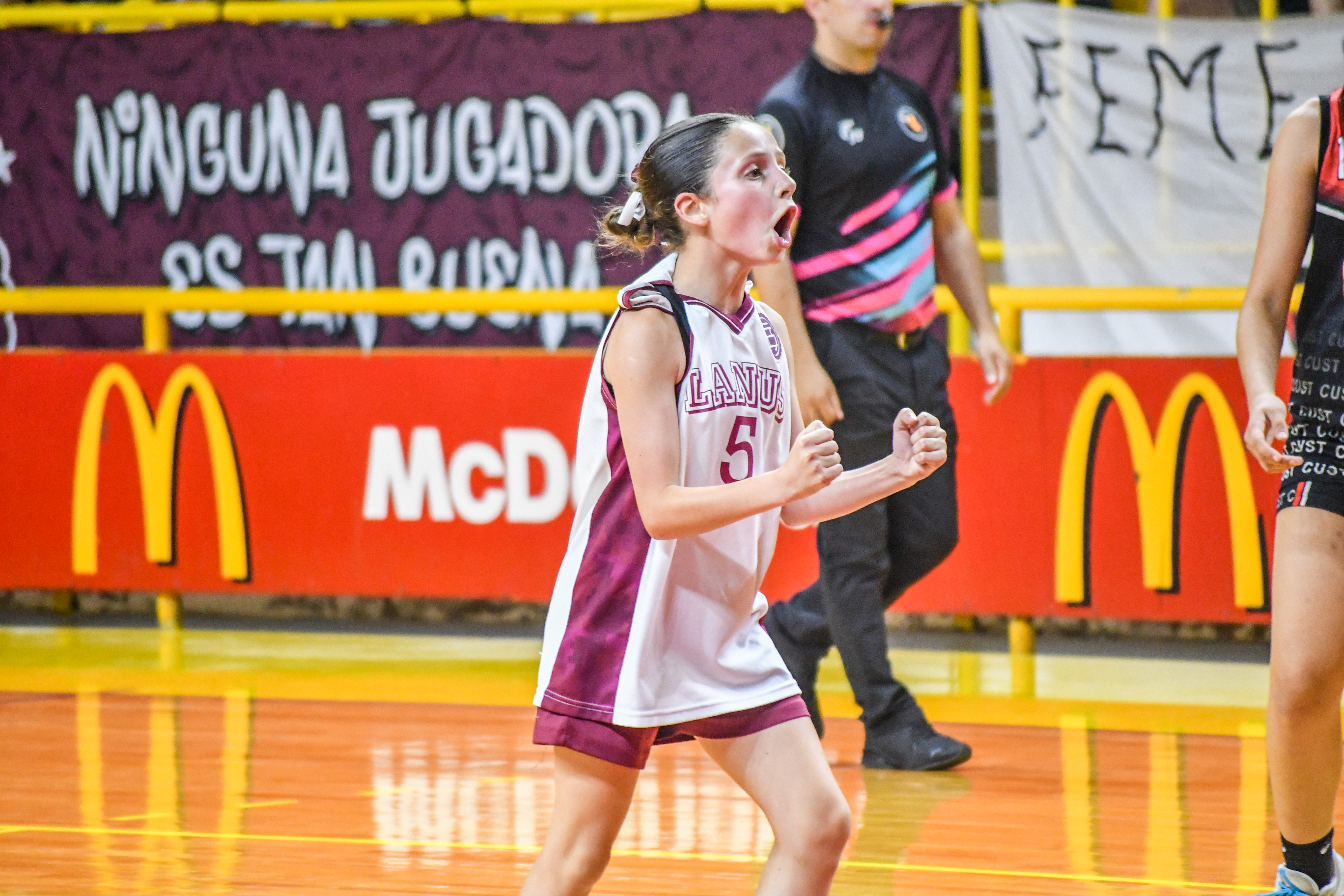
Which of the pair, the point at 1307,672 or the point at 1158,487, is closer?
the point at 1307,672

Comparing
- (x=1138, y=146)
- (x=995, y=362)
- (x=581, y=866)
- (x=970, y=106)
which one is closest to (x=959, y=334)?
(x=970, y=106)

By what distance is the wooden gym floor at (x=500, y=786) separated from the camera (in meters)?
3.99

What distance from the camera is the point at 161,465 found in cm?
755

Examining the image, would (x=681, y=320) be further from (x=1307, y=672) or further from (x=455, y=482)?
(x=455, y=482)

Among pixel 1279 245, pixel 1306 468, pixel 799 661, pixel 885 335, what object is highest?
pixel 1279 245

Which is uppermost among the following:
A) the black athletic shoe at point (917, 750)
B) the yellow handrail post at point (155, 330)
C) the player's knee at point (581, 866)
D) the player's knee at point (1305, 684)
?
the yellow handrail post at point (155, 330)

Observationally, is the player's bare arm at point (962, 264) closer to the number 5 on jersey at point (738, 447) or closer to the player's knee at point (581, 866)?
the number 5 on jersey at point (738, 447)

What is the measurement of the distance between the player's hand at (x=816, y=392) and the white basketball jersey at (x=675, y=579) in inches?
71.2

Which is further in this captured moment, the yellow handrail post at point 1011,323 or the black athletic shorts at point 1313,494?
the yellow handrail post at point 1011,323

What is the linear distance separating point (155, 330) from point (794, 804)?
5628 mm

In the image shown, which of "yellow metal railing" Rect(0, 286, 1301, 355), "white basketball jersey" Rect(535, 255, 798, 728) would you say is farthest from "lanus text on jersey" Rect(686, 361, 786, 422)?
"yellow metal railing" Rect(0, 286, 1301, 355)

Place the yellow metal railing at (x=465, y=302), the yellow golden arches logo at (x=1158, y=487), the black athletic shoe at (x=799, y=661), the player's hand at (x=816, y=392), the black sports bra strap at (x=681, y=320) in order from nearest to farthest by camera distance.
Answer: the black sports bra strap at (x=681, y=320) < the player's hand at (x=816, y=392) < the black athletic shoe at (x=799, y=661) < the yellow golden arches logo at (x=1158, y=487) < the yellow metal railing at (x=465, y=302)

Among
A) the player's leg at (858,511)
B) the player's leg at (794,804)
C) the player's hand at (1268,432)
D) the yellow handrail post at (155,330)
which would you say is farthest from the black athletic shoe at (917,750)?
the yellow handrail post at (155,330)

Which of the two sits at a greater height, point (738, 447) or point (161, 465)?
point (738, 447)
